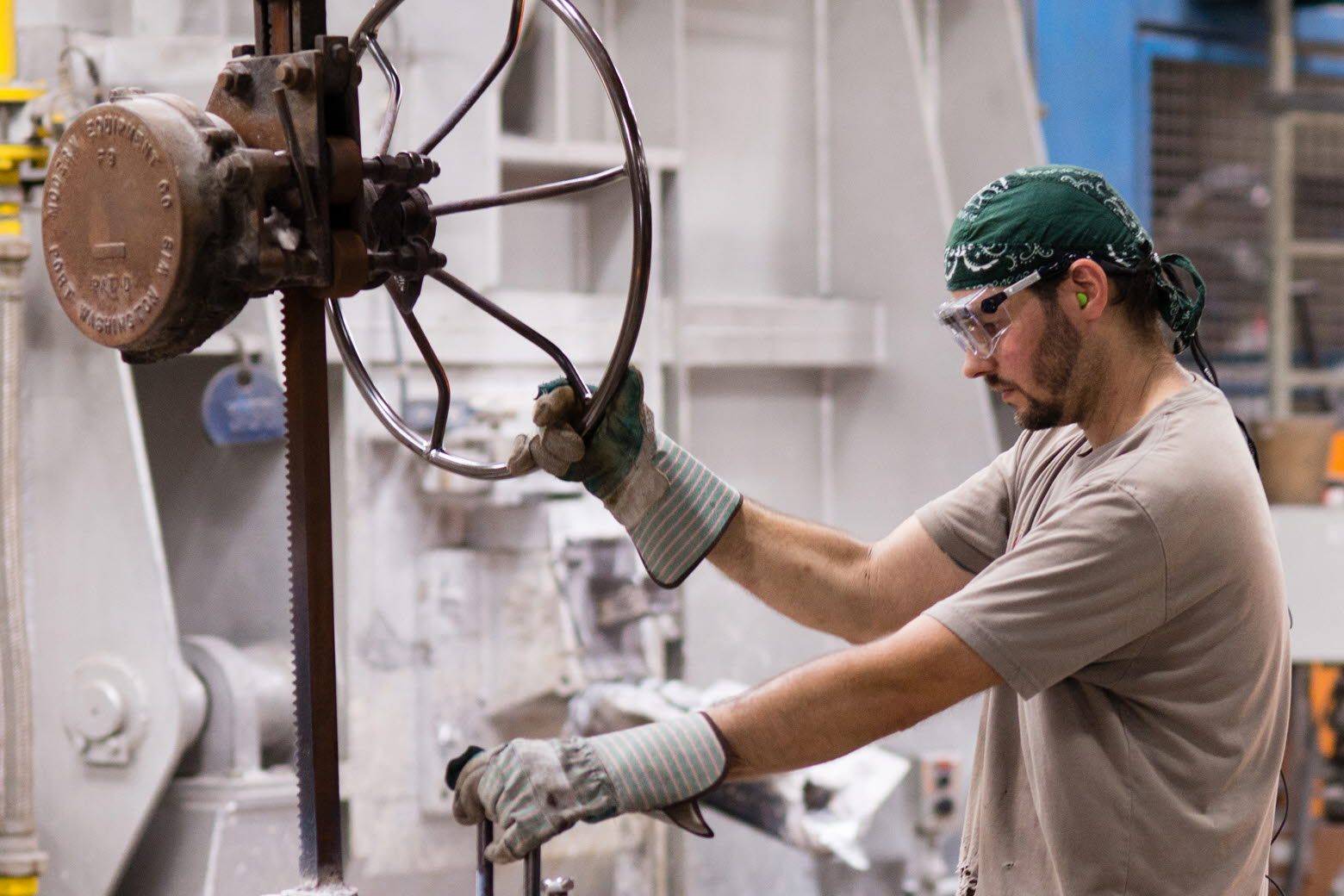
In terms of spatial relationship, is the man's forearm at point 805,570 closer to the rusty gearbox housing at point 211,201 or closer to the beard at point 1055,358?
the beard at point 1055,358

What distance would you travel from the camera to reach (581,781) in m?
1.20

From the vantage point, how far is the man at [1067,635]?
1314 millimetres

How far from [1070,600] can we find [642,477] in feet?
1.37

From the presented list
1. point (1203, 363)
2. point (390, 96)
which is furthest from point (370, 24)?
point (1203, 363)

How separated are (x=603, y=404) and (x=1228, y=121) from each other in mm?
3589

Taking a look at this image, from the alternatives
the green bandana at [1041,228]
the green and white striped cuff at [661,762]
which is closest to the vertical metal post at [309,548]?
the green and white striped cuff at [661,762]

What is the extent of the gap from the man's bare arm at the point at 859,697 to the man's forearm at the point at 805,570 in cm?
34

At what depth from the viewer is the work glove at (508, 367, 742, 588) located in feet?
4.52

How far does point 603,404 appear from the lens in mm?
1262

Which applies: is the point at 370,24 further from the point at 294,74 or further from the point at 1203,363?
the point at 1203,363

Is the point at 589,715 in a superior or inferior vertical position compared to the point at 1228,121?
inferior

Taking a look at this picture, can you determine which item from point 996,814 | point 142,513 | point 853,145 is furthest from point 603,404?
point 853,145

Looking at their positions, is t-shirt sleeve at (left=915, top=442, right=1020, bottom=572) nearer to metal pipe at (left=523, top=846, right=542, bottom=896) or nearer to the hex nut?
metal pipe at (left=523, top=846, right=542, bottom=896)

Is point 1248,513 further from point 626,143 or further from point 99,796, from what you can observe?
point 99,796
